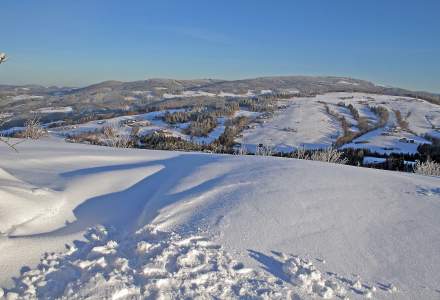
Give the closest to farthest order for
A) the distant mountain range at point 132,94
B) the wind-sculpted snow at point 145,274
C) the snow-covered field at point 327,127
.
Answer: the wind-sculpted snow at point 145,274
the snow-covered field at point 327,127
the distant mountain range at point 132,94

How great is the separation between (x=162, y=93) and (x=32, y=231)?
117043 mm

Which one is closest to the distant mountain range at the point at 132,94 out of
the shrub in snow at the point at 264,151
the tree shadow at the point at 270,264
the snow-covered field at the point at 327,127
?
the snow-covered field at the point at 327,127

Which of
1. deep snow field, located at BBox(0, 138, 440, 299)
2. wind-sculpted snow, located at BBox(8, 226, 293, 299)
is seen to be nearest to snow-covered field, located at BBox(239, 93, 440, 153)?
deep snow field, located at BBox(0, 138, 440, 299)

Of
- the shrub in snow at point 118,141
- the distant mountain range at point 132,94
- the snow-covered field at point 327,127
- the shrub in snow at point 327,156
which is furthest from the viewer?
the distant mountain range at point 132,94

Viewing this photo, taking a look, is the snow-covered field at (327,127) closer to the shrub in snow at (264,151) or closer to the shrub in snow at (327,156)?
the shrub in snow at (264,151)

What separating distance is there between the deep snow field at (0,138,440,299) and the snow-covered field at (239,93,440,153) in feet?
94.4

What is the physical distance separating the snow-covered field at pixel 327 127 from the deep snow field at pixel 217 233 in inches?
1133

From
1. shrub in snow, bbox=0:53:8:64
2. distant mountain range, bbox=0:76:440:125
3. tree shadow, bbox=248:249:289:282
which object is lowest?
distant mountain range, bbox=0:76:440:125

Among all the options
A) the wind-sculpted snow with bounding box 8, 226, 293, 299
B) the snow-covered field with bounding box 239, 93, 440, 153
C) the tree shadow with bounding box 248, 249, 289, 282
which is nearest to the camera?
the wind-sculpted snow with bounding box 8, 226, 293, 299

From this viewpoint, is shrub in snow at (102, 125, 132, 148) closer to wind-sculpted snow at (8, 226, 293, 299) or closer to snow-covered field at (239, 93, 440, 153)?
snow-covered field at (239, 93, 440, 153)

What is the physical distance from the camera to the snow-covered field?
1503 inches

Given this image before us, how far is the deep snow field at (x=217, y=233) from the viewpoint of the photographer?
377 centimetres

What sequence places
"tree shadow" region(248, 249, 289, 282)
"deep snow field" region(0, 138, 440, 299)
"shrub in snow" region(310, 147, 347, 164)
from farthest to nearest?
"shrub in snow" region(310, 147, 347, 164), "tree shadow" region(248, 249, 289, 282), "deep snow field" region(0, 138, 440, 299)

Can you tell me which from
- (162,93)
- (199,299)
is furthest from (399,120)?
(162,93)
